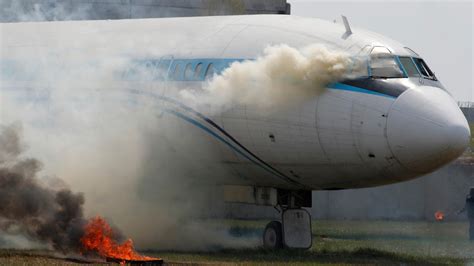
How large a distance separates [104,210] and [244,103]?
14.0 ft

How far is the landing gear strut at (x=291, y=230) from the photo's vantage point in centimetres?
2947

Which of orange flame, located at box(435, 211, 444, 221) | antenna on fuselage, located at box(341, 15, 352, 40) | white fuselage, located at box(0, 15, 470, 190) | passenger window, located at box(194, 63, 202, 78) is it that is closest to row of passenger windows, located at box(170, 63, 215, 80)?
passenger window, located at box(194, 63, 202, 78)

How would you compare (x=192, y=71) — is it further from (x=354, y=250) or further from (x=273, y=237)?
(x=354, y=250)

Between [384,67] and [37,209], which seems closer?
[37,209]

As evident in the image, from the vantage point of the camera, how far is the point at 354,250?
98.5 feet

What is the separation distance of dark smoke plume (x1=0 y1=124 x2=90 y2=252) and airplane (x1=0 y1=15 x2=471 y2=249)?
3947 mm

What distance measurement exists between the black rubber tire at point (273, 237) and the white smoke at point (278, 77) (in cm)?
327

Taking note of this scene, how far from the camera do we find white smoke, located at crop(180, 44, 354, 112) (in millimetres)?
26719

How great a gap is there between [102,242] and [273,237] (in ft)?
18.2

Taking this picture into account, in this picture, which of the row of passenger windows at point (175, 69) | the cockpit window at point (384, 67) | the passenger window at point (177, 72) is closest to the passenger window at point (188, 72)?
the row of passenger windows at point (175, 69)

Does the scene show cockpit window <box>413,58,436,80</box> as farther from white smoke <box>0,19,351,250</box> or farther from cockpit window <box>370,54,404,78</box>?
white smoke <box>0,19,351,250</box>

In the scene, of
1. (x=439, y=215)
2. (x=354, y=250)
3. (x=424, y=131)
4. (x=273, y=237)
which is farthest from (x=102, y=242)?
(x=439, y=215)

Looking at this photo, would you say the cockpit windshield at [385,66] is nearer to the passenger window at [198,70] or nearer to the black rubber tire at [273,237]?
the passenger window at [198,70]

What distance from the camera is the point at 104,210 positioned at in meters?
29.3
